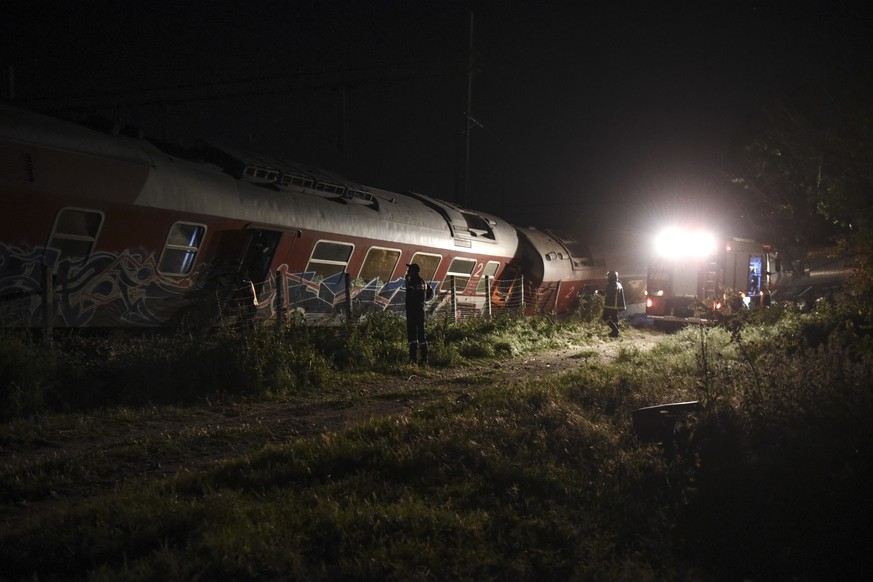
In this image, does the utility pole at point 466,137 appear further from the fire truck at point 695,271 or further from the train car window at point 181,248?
the train car window at point 181,248

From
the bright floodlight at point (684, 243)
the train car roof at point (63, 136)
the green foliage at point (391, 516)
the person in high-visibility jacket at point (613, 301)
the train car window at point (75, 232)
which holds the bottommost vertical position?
the green foliage at point (391, 516)

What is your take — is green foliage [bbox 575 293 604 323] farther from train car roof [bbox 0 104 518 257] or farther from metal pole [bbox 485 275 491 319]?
train car roof [bbox 0 104 518 257]

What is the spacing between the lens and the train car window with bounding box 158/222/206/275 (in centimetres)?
1046

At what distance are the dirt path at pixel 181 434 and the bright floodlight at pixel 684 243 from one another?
37.7 ft

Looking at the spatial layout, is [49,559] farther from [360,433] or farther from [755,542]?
[755,542]

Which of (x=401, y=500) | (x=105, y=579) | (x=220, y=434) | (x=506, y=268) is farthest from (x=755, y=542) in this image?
(x=506, y=268)

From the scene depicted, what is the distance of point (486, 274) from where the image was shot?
18.9m

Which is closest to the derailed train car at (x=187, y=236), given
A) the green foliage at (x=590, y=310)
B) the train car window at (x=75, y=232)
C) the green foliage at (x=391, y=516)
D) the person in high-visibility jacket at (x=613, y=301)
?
the train car window at (x=75, y=232)

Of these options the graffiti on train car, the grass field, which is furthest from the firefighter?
the grass field

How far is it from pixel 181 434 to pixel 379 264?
27.0 feet

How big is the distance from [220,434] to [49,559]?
313 centimetres

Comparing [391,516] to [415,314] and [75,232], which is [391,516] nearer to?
[75,232]

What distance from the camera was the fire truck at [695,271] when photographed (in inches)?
792

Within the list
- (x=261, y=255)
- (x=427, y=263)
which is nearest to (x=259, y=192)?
(x=261, y=255)
